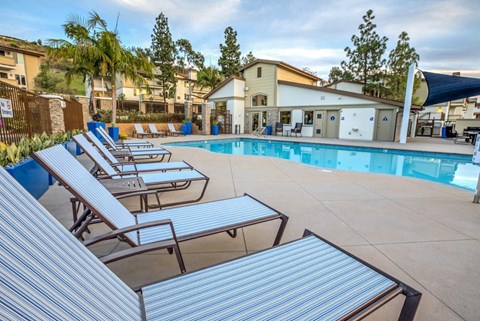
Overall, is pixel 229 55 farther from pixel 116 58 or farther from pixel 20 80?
pixel 20 80

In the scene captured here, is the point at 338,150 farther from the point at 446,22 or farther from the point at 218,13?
the point at 218,13

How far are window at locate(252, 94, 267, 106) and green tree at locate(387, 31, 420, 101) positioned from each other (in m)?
12.4

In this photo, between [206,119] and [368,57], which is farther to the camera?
Result: [368,57]

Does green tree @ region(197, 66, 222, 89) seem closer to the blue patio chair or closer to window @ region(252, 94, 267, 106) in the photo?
window @ region(252, 94, 267, 106)

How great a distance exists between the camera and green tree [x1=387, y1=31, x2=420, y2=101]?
2108cm

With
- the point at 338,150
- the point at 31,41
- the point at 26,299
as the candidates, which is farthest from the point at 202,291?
the point at 31,41

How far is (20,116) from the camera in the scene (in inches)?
193

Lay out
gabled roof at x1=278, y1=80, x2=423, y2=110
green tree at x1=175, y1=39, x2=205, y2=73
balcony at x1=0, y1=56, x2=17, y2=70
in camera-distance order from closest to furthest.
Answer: gabled roof at x1=278, y1=80, x2=423, y2=110 → balcony at x1=0, y1=56, x2=17, y2=70 → green tree at x1=175, y1=39, x2=205, y2=73

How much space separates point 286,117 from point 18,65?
31815 mm

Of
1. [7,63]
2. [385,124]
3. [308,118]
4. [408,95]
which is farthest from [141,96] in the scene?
[408,95]

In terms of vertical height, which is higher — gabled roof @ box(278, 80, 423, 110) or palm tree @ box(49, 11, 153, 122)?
palm tree @ box(49, 11, 153, 122)

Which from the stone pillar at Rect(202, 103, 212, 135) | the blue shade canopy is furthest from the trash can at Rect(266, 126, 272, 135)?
the blue shade canopy

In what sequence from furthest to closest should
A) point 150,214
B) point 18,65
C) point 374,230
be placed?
point 18,65 < point 374,230 < point 150,214

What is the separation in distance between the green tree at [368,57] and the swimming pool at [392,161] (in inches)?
539
